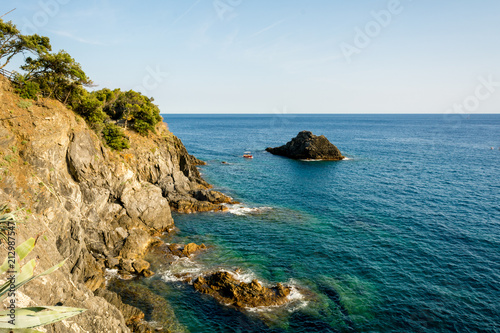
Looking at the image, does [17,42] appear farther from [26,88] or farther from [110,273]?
[110,273]

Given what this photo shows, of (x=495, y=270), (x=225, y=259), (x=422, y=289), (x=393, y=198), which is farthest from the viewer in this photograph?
(x=393, y=198)

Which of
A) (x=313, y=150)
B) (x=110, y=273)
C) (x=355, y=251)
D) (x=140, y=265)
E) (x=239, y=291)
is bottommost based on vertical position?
(x=110, y=273)

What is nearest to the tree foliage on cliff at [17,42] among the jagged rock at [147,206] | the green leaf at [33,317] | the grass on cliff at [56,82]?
the grass on cliff at [56,82]

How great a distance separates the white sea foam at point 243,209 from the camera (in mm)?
52906

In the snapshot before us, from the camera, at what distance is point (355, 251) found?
39719 millimetres

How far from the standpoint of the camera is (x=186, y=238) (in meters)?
43.2

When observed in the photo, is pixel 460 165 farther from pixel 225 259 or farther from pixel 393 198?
pixel 225 259

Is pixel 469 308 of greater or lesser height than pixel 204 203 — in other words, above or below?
below

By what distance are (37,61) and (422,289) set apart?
174ft

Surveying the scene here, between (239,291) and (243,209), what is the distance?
24.6 meters

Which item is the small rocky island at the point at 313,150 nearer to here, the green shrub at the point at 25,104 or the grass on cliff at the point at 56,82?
the grass on cliff at the point at 56,82

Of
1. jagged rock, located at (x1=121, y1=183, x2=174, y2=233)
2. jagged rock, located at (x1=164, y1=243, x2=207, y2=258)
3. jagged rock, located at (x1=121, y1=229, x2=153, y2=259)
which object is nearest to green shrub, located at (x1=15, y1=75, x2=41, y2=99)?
jagged rock, located at (x1=121, y1=183, x2=174, y2=233)

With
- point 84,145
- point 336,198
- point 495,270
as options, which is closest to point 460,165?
point 336,198

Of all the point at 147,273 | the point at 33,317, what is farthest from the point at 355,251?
the point at 33,317
